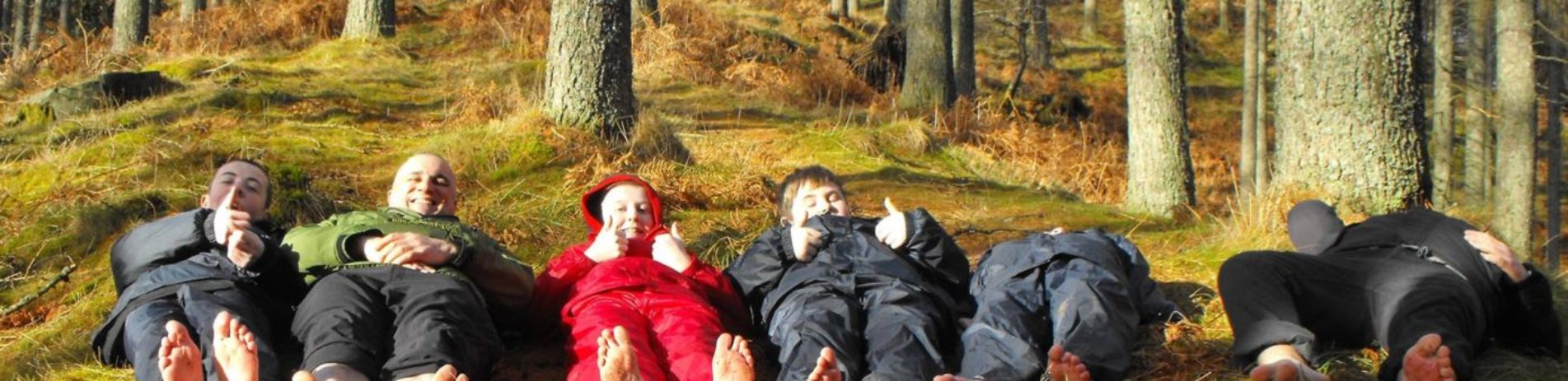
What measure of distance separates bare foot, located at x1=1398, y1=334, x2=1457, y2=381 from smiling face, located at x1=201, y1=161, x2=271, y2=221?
417cm

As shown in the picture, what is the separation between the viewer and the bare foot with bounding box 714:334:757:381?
387 centimetres

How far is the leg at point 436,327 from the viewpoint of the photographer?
4160mm

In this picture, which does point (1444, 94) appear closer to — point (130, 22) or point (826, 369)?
point (130, 22)

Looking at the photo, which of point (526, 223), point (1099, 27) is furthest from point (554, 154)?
point (1099, 27)

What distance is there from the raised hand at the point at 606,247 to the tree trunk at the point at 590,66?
3040mm

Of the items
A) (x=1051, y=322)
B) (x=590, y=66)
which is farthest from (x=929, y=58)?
(x=1051, y=322)

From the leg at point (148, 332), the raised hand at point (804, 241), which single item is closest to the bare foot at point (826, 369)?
the raised hand at point (804, 241)

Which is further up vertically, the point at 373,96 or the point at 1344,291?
the point at 373,96

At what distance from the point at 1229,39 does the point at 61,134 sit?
29.8 meters

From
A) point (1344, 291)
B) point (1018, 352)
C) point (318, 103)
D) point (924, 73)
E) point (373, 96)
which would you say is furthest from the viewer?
point (924, 73)

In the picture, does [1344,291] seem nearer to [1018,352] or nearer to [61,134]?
[1018,352]

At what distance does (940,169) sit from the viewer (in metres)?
10.6

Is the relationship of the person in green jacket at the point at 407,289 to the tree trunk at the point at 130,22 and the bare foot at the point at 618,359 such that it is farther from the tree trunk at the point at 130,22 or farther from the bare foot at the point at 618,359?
the tree trunk at the point at 130,22

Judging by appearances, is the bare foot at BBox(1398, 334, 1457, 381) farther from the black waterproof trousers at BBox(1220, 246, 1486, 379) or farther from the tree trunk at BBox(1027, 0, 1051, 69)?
the tree trunk at BBox(1027, 0, 1051, 69)
